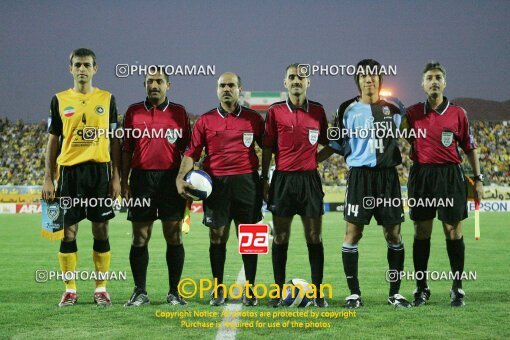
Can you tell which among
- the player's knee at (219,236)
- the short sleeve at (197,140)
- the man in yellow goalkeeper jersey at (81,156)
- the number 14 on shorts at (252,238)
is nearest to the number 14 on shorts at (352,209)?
the number 14 on shorts at (252,238)

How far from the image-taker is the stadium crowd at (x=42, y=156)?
37.6 m

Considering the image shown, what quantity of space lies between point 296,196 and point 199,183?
36.2 inches

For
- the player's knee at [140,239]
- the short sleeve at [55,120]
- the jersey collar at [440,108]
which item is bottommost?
the player's knee at [140,239]

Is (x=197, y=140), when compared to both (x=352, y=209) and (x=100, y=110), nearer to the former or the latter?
(x=100, y=110)

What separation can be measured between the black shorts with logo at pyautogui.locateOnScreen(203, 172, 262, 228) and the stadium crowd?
28302mm

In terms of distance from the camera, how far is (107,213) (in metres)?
5.96

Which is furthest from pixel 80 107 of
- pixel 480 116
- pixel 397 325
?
pixel 480 116

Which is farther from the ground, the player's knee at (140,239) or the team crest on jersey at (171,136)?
the team crest on jersey at (171,136)

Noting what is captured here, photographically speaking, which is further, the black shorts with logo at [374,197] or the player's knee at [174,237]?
the player's knee at [174,237]

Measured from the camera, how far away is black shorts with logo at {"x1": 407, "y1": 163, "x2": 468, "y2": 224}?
6.03 metres

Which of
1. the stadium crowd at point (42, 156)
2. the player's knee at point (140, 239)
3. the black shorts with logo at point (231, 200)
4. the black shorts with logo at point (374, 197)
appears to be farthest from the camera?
the stadium crowd at point (42, 156)

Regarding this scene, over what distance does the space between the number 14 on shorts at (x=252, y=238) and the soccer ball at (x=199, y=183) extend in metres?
0.50

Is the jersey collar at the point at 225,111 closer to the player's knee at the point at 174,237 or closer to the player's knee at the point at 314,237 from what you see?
the player's knee at the point at 174,237

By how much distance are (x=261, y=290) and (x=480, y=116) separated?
136 metres
